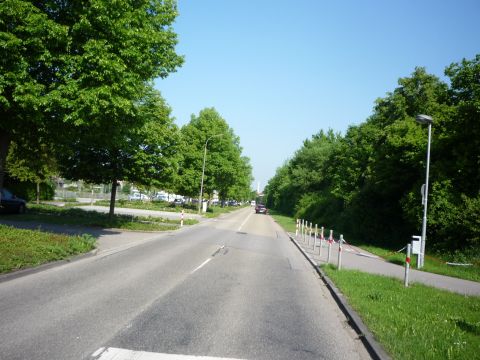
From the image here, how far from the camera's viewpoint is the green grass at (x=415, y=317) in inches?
223

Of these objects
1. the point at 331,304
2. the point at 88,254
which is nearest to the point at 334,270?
the point at 331,304

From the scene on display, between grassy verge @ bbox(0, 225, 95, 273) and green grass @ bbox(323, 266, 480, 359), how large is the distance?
24.1 feet

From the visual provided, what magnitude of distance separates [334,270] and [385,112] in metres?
28.5

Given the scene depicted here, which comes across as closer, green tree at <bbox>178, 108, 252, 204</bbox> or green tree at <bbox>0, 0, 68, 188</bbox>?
green tree at <bbox>0, 0, 68, 188</bbox>

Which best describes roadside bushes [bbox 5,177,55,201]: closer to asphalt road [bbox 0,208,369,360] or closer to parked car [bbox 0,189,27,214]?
parked car [bbox 0,189,27,214]

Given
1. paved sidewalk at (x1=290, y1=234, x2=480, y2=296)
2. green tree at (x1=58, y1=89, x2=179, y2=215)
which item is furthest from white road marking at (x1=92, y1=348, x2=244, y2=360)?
green tree at (x1=58, y1=89, x2=179, y2=215)

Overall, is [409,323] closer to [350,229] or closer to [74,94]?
[74,94]

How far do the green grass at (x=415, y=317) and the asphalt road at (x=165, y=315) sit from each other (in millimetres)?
504

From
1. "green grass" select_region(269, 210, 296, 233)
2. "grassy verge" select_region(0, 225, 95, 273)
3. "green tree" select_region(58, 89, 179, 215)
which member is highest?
"green tree" select_region(58, 89, 179, 215)

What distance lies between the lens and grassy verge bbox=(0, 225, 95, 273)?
9.23 meters

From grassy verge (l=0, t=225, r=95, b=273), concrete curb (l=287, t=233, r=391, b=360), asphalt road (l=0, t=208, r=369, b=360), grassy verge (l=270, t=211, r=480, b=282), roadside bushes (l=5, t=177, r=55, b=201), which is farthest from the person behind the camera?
roadside bushes (l=5, t=177, r=55, b=201)

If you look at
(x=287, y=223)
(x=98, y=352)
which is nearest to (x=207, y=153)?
(x=287, y=223)

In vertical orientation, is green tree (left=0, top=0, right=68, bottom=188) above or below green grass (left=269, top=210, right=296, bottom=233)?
above

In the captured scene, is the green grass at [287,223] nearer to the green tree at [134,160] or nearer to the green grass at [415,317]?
the green tree at [134,160]
